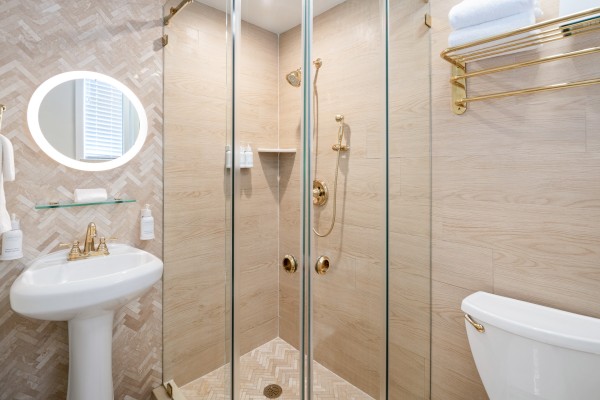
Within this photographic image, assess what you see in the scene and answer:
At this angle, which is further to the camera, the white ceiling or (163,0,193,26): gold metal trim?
(163,0,193,26): gold metal trim

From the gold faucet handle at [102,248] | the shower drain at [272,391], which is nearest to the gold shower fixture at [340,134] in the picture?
the shower drain at [272,391]

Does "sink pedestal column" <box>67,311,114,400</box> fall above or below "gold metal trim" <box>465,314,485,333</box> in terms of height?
below

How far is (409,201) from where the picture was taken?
→ 4.39 ft

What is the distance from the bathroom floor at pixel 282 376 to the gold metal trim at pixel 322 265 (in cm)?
28

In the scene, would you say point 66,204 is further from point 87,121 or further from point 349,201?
point 349,201

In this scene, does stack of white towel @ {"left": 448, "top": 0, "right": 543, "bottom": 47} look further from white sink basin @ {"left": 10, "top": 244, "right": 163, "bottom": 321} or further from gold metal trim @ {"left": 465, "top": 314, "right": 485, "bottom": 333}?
white sink basin @ {"left": 10, "top": 244, "right": 163, "bottom": 321}

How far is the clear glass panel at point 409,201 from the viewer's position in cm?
123

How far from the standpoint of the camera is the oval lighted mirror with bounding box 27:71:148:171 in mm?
1358

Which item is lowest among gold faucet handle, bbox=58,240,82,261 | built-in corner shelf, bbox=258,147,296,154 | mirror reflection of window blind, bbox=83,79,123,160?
gold faucet handle, bbox=58,240,82,261

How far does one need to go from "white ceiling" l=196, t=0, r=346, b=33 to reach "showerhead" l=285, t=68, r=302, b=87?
147 millimetres

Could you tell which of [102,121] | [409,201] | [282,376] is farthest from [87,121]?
[409,201]

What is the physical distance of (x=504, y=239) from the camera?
124 centimetres

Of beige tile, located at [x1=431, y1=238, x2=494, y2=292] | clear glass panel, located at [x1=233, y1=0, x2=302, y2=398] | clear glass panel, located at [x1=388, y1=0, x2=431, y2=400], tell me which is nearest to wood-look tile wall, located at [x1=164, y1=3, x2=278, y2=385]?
clear glass panel, located at [x1=233, y1=0, x2=302, y2=398]

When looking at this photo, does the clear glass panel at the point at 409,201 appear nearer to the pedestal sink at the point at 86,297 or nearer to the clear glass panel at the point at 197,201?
the clear glass panel at the point at 197,201
